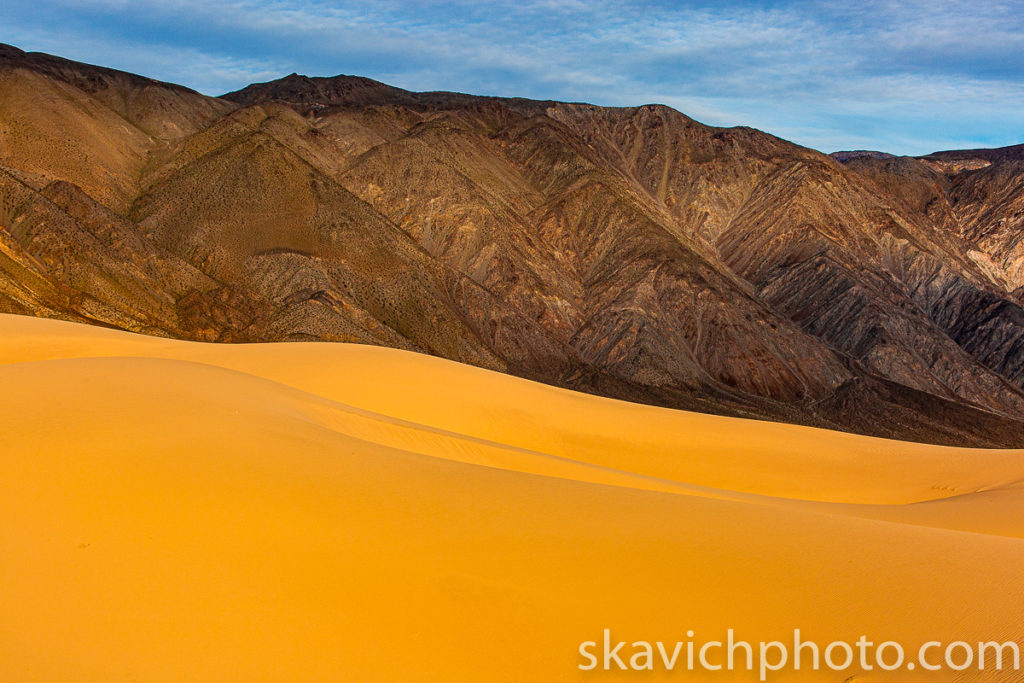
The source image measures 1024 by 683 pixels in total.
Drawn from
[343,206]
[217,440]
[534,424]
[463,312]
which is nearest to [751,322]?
[463,312]

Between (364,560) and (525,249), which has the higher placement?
(525,249)

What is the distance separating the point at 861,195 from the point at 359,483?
3575 inches

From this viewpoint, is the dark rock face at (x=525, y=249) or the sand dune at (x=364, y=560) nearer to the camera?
the sand dune at (x=364, y=560)

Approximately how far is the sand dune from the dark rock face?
105ft

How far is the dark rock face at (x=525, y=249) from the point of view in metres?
46.9

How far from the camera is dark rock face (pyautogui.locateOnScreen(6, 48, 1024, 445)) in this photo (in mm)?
46938

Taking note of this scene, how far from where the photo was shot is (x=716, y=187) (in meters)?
90.9

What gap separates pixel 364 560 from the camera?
6.32m

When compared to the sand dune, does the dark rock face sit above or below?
above

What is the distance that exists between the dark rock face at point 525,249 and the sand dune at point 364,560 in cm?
3213

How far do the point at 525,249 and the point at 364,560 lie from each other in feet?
204

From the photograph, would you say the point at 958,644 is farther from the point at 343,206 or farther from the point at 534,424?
the point at 343,206

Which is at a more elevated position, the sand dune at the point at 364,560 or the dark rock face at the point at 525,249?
the dark rock face at the point at 525,249

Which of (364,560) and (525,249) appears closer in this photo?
(364,560)
